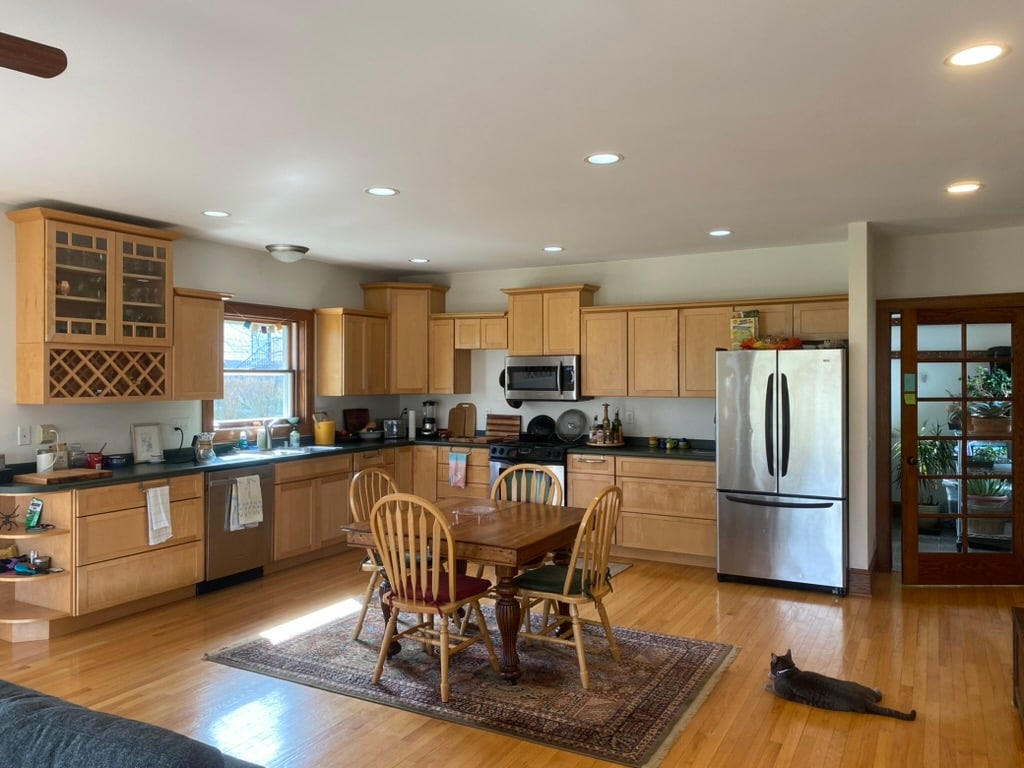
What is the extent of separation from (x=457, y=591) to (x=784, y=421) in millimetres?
2676

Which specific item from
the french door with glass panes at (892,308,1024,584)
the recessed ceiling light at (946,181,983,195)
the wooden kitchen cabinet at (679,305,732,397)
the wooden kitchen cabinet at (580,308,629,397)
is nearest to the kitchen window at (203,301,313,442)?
the wooden kitchen cabinet at (580,308,629,397)

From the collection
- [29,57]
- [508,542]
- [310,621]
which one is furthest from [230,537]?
[29,57]

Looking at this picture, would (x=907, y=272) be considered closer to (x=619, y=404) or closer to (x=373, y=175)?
(x=619, y=404)

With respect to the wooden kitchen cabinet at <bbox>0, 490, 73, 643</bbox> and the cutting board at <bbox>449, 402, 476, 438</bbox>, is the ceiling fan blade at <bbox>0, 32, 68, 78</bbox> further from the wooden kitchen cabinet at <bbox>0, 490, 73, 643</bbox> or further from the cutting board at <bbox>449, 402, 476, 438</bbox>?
the cutting board at <bbox>449, 402, 476, 438</bbox>

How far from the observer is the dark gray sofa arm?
1292mm

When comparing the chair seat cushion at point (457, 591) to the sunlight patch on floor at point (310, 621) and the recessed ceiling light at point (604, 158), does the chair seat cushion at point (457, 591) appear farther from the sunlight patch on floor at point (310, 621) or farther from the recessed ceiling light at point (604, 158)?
the recessed ceiling light at point (604, 158)

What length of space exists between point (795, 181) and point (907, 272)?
6.95 ft

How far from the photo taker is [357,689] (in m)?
3.38

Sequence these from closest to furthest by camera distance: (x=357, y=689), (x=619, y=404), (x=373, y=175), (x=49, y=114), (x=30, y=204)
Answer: (x=49, y=114) < (x=357, y=689) < (x=373, y=175) < (x=30, y=204) < (x=619, y=404)

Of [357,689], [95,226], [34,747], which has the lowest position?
[357,689]

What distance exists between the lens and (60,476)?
416 centimetres

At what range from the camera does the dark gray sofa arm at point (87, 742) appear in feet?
4.24

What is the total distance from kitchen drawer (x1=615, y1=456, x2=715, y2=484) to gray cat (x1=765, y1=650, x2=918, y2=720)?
2187mm

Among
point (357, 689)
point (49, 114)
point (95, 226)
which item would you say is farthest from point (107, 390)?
point (357, 689)
